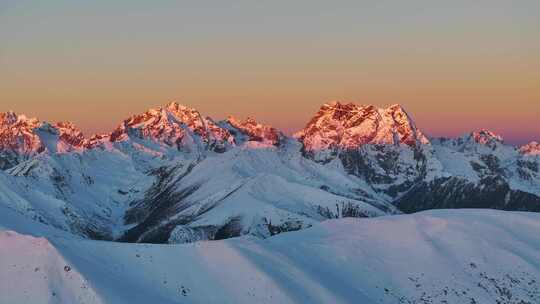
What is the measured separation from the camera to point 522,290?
92.1m

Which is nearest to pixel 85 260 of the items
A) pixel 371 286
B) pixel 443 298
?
pixel 371 286

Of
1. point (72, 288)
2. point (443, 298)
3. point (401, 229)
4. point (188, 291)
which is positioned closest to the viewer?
point (72, 288)

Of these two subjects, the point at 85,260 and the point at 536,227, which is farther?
the point at 536,227

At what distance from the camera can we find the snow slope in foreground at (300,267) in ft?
257

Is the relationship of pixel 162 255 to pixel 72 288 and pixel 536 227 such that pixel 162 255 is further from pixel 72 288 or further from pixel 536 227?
pixel 536 227

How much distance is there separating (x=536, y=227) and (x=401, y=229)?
64.4 ft

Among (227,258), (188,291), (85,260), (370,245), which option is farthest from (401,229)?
(85,260)

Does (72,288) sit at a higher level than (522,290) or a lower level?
higher

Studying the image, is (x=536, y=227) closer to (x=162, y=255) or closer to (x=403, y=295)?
(x=403, y=295)

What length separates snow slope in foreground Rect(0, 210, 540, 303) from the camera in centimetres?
7831

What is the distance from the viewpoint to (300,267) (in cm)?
9150

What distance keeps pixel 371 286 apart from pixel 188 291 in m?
20.4

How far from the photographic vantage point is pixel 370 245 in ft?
338

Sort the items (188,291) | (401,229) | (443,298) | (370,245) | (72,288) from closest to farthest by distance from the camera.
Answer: (72,288), (188,291), (443,298), (370,245), (401,229)
